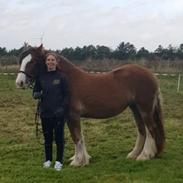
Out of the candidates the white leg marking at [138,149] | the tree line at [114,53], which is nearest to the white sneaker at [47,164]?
the white leg marking at [138,149]

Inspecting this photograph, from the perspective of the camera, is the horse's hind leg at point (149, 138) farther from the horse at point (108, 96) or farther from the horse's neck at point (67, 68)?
the horse's neck at point (67, 68)

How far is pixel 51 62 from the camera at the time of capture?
695cm

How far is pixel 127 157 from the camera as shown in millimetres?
8031

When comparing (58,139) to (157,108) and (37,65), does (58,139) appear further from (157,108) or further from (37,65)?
(157,108)

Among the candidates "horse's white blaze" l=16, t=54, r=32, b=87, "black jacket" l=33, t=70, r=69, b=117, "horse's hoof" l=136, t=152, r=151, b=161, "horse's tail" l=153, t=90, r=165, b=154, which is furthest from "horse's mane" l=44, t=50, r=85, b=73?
"horse's hoof" l=136, t=152, r=151, b=161

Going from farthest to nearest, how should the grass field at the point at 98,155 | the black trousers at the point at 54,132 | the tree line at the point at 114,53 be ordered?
the tree line at the point at 114,53 < the black trousers at the point at 54,132 < the grass field at the point at 98,155

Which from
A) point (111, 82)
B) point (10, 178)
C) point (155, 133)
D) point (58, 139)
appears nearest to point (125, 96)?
point (111, 82)

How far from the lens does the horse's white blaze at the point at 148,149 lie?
7.88 meters

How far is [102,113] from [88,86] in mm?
548

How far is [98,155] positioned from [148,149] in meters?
0.96

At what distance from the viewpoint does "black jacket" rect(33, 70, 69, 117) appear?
7008 millimetres

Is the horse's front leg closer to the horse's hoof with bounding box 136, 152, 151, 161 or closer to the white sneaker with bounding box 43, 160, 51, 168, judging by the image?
the white sneaker with bounding box 43, 160, 51, 168

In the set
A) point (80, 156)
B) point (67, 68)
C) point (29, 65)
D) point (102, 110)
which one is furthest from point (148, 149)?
point (29, 65)

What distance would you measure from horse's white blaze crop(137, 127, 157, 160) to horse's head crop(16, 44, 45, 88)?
2327mm
